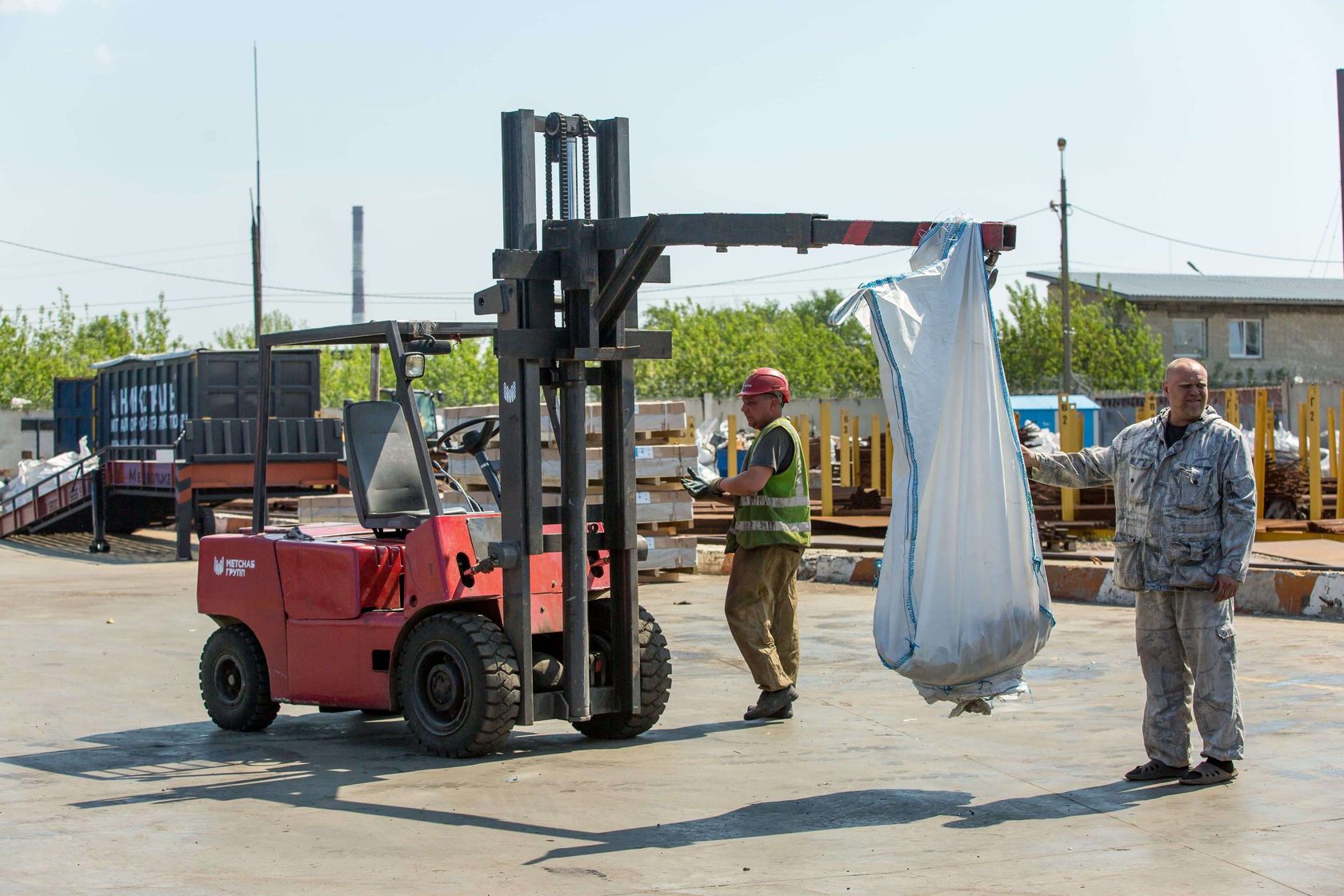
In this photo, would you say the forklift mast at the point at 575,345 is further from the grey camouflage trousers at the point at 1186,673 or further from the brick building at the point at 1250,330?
the brick building at the point at 1250,330

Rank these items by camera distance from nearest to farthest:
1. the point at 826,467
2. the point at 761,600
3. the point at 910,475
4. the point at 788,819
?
the point at 788,819 → the point at 910,475 → the point at 761,600 → the point at 826,467

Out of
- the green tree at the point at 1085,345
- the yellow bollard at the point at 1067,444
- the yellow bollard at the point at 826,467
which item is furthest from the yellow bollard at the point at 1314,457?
the green tree at the point at 1085,345

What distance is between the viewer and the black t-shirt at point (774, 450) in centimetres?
782

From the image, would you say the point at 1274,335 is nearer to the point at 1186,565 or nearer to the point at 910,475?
the point at 1186,565

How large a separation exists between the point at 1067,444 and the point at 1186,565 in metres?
15.2

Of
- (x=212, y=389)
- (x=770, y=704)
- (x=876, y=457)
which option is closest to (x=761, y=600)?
(x=770, y=704)

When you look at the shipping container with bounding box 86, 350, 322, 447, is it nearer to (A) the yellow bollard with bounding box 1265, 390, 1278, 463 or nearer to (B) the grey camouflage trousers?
(A) the yellow bollard with bounding box 1265, 390, 1278, 463

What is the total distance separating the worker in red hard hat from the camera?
25.7 feet

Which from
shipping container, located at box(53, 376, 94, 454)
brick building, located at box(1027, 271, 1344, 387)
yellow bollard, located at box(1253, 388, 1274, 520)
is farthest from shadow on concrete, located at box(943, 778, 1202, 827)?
brick building, located at box(1027, 271, 1344, 387)

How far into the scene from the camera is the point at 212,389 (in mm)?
22406

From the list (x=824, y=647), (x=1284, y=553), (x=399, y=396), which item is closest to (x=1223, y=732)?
(x=399, y=396)

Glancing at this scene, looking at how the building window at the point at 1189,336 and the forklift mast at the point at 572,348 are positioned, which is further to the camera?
the building window at the point at 1189,336

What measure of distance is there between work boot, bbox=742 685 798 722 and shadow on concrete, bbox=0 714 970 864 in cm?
12

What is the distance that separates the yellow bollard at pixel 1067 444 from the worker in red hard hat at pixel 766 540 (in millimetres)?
9639
